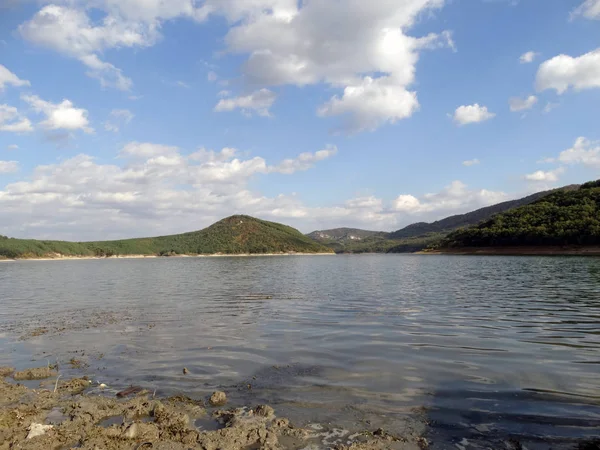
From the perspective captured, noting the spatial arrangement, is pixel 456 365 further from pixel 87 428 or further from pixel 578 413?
pixel 87 428

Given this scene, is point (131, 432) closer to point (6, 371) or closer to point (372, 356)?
point (6, 371)

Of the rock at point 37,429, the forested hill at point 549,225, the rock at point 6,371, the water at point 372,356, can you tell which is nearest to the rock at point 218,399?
the water at point 372,356

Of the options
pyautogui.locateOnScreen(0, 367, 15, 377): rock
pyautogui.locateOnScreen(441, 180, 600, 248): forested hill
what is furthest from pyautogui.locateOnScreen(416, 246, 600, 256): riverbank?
pyautogui.locateOnScreen(0, 367, 15, 377): rock

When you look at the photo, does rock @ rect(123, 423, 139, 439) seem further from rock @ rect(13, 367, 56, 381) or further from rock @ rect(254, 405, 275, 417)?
rock @ rect(13, 367, 56, 381)

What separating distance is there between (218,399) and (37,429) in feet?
12.6

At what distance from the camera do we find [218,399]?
9.70 m

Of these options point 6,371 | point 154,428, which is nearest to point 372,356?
point 154,428

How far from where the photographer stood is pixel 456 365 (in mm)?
12406

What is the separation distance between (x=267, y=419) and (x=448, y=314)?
53.3 ft

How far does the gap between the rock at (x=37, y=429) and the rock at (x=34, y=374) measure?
5.03m

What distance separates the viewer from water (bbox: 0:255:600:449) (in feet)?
28.1

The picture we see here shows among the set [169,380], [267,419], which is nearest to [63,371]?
[169,380]

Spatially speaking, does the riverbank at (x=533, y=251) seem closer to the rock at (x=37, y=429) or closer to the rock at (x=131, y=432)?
the rock at (x=131, y=432)

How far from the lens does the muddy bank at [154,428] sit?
284 inches
